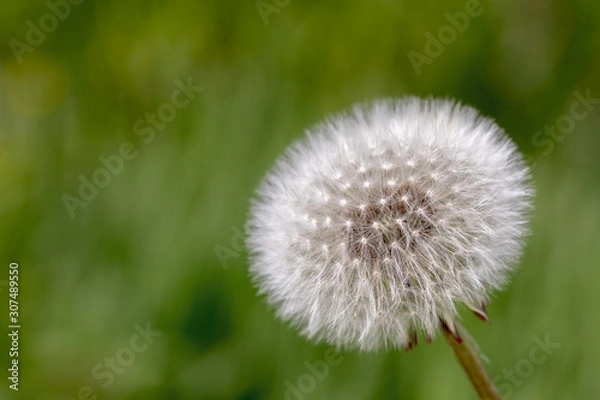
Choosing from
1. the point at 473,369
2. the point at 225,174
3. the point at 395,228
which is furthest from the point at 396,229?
the point at 225,174

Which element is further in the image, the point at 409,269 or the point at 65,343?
the point at 65,343

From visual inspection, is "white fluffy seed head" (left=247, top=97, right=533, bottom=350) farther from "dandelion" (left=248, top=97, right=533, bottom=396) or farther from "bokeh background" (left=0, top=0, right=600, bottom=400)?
"bokeh background" (left=0, top=0, right=600, bottom=400)

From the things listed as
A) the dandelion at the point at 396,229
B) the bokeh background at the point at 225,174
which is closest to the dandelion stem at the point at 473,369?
the dandelion at the point at 396,229

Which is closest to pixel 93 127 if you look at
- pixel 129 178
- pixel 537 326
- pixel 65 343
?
pixel 129 178

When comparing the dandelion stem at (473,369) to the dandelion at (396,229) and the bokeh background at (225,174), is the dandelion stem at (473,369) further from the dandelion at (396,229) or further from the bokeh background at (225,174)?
the bokeh background at (225,174)

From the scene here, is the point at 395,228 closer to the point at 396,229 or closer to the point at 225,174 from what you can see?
the point at 396,229

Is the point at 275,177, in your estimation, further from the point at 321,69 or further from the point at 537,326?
the point at 321,69

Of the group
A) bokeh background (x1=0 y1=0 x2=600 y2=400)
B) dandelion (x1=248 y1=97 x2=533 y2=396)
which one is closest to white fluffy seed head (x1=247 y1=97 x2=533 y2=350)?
dandelion (x1=248 y1=97 x2=533 y2=396)

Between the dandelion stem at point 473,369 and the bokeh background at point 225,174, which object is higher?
the bokeh background at point 225,174
